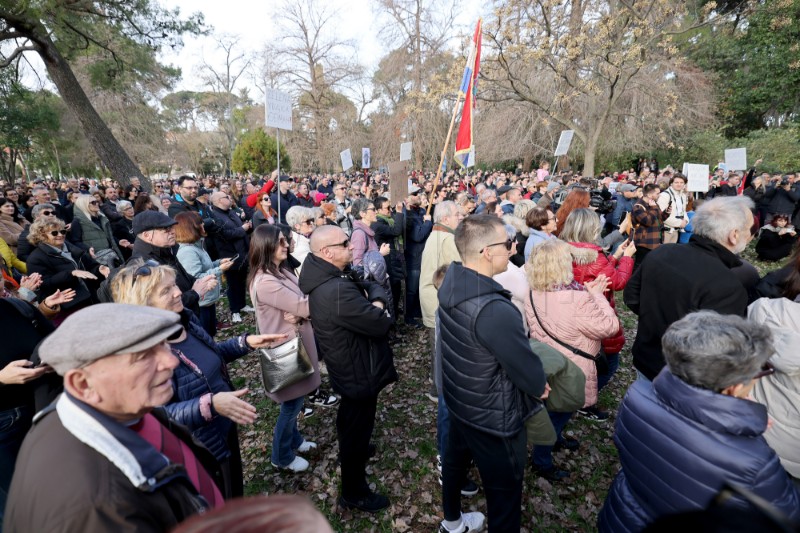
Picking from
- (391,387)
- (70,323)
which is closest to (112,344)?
(70,323)

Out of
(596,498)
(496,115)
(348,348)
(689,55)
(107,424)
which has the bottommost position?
(596,498)

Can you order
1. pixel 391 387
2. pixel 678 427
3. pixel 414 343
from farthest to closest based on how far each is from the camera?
pixel 414 343, pixel 391 387, pixel 678 427

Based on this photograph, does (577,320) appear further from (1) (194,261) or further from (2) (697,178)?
(2) (697,178)

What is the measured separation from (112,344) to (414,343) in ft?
16.1

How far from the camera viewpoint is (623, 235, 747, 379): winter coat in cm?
256

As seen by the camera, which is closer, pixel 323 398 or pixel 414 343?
pixel 323 398

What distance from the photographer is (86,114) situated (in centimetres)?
1266

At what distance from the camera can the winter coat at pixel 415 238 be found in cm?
608

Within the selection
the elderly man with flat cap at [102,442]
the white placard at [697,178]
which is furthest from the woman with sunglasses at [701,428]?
the white placard at [697,178]

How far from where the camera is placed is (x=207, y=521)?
71cm

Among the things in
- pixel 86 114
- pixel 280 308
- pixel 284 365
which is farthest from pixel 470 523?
pixel 86 114

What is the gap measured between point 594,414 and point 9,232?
8.01 metres

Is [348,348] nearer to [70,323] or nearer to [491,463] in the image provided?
[491,463]

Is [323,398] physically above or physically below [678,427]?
below
